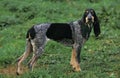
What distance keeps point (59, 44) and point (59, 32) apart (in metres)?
2.78

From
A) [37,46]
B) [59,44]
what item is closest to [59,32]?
[37,46]

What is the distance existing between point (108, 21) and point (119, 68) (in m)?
6.71

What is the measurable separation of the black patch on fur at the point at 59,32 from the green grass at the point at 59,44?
817mm

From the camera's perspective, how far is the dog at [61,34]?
10656mm

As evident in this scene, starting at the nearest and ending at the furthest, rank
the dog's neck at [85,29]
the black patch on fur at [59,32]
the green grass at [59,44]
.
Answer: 1. the green grass at [59,44]
2. the black patch on fur at [59,32]
3. the dog's neck at [85,29]

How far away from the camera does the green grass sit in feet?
34.4

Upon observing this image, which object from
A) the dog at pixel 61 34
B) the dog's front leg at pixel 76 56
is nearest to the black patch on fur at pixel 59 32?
the dog at pixel 61 34

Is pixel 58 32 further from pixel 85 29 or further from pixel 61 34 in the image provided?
pixel 85 29

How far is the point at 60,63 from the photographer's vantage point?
1158 cm

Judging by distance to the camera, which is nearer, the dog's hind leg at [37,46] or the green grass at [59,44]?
the green grass at [59,44]

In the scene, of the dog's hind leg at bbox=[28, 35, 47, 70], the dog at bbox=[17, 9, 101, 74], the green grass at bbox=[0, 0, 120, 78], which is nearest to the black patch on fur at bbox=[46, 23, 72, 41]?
the dog at bbox=[17, 9, 101, 74]

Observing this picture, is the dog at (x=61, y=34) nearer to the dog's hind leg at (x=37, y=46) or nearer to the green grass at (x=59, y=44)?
the dog's hind leg at (x=37, y=46)

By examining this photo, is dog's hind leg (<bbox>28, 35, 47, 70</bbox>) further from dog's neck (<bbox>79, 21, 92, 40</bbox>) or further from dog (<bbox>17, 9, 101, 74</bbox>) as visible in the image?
dog's neck (<bbox>79, 21, 92, 40</bbox>)

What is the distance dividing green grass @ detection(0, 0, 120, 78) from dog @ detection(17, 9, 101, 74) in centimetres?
37
